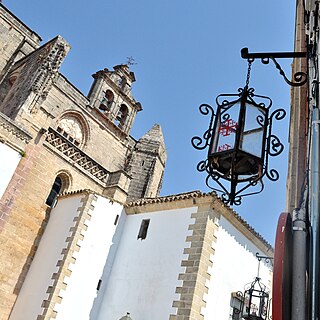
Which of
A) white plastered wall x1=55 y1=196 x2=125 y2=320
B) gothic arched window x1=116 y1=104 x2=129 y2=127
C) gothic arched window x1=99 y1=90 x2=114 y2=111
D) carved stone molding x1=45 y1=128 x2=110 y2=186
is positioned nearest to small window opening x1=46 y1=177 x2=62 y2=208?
carved stone molding x1=45 y1=128 x2=110 y2=186

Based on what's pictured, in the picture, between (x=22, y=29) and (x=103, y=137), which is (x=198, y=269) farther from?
(x=22, y=29)

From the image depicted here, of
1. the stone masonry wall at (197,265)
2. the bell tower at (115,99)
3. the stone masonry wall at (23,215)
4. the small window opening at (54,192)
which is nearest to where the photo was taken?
the stone masonry wall at (197,265)

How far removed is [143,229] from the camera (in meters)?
13.1

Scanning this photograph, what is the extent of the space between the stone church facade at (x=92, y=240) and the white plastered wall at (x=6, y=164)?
4 centimetres

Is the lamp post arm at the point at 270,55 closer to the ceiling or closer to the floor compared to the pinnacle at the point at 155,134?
closer to the floor

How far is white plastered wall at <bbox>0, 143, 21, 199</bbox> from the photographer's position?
12.6 metres

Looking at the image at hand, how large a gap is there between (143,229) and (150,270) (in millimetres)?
1896

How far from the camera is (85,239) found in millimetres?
12586

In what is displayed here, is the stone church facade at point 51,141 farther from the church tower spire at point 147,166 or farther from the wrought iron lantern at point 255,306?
the wrought iron lantern at point 255,306

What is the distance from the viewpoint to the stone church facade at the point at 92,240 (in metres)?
10.9

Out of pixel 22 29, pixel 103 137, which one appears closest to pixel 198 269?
pixel 103 137

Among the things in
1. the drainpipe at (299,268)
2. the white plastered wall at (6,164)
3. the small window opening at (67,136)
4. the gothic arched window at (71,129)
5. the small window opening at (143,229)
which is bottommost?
the drainpipe at (299,268)

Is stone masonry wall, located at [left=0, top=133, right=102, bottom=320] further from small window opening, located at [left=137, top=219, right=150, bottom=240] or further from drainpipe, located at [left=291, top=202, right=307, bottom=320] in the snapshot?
drainpipe, located at [left=291, top=202, right=307, bottom=320]

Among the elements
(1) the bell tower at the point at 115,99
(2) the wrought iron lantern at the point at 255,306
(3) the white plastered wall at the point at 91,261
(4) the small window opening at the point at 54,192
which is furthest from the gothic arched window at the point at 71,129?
(2) the wrought iron lantern at the point at 255,306
